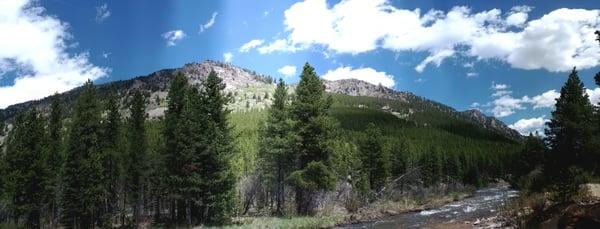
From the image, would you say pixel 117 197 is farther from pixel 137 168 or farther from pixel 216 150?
pixel 216 150

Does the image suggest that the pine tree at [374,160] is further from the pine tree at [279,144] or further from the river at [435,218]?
the pine tree at [279,144]

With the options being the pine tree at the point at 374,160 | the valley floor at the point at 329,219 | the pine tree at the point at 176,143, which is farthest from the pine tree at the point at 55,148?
the pine tree at the point at 374,160

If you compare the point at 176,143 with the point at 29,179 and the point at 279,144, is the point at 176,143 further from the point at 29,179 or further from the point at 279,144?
the point at 29,179

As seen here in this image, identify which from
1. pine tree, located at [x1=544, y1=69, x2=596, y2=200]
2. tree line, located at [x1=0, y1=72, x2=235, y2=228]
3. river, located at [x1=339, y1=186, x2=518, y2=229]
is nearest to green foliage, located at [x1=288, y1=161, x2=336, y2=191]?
river, located at [x1=339, y1=186, x2=518, y2=229]

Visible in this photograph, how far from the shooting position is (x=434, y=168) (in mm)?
117875

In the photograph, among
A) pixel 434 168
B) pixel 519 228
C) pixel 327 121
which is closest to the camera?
pixel 519 228

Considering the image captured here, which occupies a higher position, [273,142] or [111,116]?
[111,116]

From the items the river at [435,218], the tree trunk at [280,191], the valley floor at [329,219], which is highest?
the tree trunk at [280,191]

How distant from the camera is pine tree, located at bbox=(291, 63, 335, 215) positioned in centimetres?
4681

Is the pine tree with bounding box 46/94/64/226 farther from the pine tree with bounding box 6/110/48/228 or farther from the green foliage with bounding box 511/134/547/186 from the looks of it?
the green foliage with bounding box 511/134/547/186

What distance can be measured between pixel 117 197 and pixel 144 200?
14.5 ft

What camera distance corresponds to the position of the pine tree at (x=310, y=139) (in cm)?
4681

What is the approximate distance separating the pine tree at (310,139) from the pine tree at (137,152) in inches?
707

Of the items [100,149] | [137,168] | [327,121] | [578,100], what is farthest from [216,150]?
[578,100]
